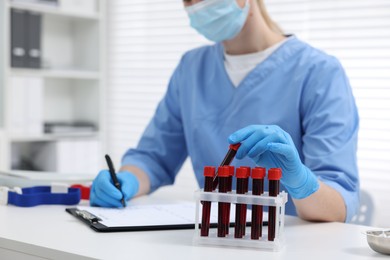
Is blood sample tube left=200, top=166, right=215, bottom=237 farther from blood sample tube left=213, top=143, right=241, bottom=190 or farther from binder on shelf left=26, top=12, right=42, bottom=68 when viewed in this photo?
binder on shelf left=26, top=12, right=42, bottom=68

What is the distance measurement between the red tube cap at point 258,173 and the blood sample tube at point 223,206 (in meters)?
0.05

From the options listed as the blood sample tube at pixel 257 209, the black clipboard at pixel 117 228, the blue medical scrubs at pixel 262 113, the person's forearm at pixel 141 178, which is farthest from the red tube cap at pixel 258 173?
the person's forearm at pixel 141 178

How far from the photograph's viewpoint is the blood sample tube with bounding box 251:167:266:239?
40.1 inches

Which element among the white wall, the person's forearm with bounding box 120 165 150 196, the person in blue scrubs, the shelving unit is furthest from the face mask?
the shelving unit

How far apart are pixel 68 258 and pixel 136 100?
236 centimetres

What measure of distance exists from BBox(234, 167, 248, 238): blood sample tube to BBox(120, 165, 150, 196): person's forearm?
629mm

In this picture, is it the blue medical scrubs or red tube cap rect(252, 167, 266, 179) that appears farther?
the blue medical scrubs

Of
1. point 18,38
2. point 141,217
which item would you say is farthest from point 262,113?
point 18,38

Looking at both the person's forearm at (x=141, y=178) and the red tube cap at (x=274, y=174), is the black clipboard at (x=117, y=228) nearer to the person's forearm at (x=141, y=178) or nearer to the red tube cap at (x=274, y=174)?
the red tube cap at (x=274, y=174)

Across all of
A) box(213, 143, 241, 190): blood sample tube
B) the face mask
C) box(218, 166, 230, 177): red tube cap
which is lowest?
box(218, 166, 230, 177): red tube cap

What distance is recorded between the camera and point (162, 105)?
6.29 ft

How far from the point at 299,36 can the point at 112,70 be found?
1133 mm

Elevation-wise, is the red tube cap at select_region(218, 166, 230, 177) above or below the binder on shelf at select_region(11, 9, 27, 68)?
below

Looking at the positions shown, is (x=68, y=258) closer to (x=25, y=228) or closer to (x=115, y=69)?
(x=25, y=228)
